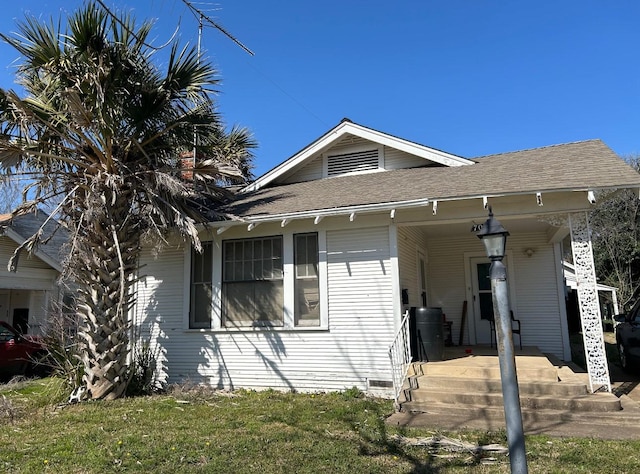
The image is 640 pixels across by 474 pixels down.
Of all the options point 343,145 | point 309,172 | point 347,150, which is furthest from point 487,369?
point 309,172

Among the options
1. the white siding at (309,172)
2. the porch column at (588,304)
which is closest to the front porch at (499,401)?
the porch column at (588,304)

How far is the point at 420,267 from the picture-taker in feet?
36.1

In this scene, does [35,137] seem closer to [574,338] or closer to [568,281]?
[574,338]

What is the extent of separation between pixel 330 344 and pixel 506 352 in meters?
5.50

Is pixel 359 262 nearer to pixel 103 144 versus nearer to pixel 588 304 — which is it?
pixel 588 304

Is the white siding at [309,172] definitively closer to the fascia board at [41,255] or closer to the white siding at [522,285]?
the white siding at [522,285]

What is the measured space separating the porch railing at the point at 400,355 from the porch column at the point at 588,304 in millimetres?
2797

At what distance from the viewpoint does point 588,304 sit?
24.2ft

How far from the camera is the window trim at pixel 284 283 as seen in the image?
905 cm

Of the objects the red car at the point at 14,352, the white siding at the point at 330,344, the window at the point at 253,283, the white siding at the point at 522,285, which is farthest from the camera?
the red car at the point at 14,352

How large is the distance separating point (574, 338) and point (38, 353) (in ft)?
53.6

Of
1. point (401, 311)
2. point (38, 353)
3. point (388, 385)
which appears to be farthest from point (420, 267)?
point (38, 353)

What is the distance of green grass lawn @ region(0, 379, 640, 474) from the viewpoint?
4750 millimetres

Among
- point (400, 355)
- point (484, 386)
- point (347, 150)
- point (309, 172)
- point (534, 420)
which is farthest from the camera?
point (309, 172)
